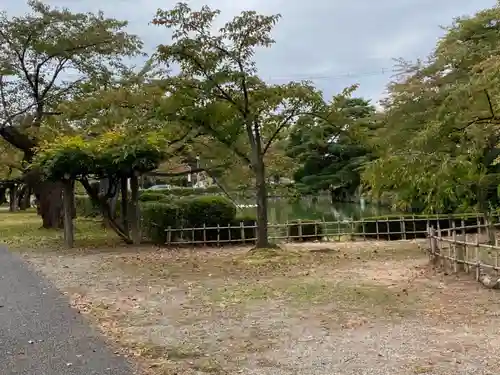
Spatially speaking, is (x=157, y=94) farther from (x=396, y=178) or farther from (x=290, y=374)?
(x=290, y=374)

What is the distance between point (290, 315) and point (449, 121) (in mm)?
5232

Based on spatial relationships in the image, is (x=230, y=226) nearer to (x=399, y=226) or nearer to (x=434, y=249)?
(x=399, y=226)

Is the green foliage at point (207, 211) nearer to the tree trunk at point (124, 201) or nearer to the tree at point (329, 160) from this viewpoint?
the tree trunk at point (124, 201)

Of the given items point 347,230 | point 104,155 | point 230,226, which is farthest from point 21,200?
point 104,155

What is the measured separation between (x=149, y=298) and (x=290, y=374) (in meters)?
3.60

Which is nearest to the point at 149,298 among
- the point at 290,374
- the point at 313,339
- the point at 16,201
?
the point at 313,339

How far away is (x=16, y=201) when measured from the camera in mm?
43438

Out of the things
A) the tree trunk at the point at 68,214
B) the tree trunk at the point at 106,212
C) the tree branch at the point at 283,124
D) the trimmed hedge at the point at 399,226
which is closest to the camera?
the tree branch at the point at 283,124

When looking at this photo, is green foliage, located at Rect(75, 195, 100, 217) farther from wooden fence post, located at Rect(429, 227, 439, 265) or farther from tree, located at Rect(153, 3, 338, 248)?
wooden fence post, located at Rect(429, 227, 439, 265)

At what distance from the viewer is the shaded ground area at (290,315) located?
4531 millimetres

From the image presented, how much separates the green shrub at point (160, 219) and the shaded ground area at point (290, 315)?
416 centimetres

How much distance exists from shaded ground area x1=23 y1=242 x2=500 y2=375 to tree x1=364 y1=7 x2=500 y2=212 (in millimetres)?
1848

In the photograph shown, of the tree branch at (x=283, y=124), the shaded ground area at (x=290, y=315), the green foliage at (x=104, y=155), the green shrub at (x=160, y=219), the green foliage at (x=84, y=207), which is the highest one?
the tree branch at (x=283, y=124)

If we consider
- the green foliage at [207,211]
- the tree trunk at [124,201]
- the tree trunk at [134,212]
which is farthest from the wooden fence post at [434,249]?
the tree trunk at [124,201]
